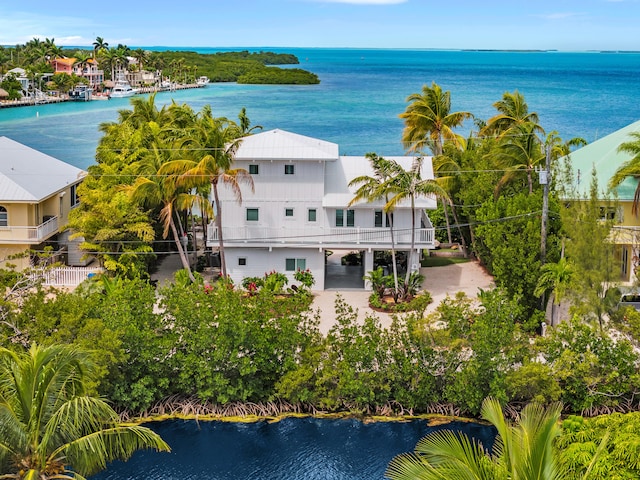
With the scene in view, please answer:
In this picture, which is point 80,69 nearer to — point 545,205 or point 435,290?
point 435,290

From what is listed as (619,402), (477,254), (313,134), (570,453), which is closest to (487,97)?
(313,134)

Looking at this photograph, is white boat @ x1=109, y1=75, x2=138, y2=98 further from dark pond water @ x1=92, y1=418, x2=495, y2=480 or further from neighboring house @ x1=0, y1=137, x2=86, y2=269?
dark pond water @ x1=92, y1=418, x2=495, y2=480

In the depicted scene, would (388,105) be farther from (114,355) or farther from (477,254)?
(114,355)

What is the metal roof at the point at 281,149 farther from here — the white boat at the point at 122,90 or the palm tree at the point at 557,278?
the white boat at the point at 122,90

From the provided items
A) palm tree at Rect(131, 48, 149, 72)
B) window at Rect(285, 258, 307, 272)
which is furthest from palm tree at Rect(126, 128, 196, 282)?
palm tree at Rect(131, 48, 149, 72)

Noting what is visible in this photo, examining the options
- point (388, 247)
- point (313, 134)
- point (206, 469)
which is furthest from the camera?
point (313, 134)

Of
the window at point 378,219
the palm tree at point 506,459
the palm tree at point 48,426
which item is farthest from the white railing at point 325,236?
the palm tree at point 506,459
